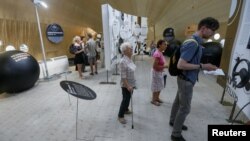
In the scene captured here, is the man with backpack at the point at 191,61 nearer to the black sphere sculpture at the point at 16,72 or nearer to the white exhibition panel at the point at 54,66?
the black sphere sculpture at the point at 16,72

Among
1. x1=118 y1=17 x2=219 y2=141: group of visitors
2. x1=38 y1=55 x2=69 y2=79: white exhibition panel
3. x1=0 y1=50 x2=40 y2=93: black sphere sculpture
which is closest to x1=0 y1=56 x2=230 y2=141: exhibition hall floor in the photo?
x1=0 y1=50 x2=40 y2=93: black sphere sculpture

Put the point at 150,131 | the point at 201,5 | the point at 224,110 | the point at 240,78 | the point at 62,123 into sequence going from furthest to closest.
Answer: the point at 201,5
the point at 224,110
the point at 62,123
the point at 150,131
the point at 240,78

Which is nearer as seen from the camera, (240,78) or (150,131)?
(240,78)

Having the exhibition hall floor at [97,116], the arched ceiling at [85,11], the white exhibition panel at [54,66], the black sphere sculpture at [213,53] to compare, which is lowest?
the exhibition hall floor at [97,116]

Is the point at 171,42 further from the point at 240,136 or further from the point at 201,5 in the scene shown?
the point at 240,136

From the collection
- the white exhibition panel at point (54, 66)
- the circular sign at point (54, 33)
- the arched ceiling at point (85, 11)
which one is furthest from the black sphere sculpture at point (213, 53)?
the circular sign at point (54, 33)

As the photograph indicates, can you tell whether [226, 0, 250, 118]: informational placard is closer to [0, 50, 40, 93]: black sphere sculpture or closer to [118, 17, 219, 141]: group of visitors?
[118, 17, 219, 141]: group of visitors

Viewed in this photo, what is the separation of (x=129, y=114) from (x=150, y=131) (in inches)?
24.6

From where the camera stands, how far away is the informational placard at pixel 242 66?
2.25 meters

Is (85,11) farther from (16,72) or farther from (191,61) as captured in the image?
(191,61)

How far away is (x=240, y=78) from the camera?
2385 millimetres

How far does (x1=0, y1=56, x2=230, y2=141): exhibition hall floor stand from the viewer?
2.52m

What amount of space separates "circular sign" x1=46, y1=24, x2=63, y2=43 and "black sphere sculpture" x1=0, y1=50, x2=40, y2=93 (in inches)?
120

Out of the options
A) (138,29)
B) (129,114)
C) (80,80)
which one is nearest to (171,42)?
(138,29)
